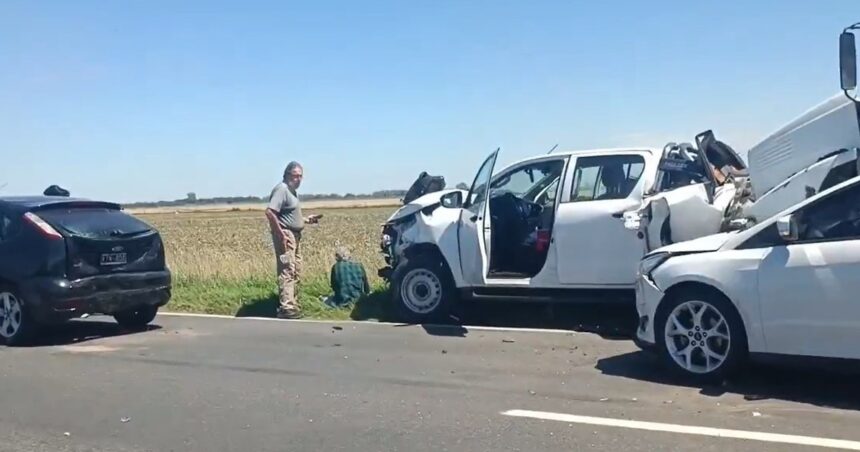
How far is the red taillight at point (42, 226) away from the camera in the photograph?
1077 centimetres

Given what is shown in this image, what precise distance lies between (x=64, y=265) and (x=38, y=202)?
103cm

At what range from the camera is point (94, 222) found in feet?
37.1

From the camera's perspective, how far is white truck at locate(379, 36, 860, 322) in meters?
9.08

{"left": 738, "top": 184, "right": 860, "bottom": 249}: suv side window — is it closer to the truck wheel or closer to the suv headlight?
the suv headlight

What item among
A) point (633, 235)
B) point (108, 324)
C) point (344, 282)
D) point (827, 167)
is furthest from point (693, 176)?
point (108, 324)

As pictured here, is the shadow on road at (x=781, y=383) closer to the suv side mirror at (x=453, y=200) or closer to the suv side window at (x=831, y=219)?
the suv side window at (x=831, y=219)

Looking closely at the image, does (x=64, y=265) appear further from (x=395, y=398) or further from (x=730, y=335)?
(x=730, y=335)

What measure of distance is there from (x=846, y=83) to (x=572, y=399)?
3.61m

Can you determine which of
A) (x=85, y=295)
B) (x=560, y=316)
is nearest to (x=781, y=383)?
(x=560, y=316)

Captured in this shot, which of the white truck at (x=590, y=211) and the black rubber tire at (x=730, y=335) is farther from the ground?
the white truck at (x=590, y=211)

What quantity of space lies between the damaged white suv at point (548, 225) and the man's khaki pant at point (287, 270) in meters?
1.30

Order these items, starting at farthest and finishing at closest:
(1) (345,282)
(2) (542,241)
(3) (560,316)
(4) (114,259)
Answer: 1. (1) (345,282)
2. (3) (560,316)
3. (4) (114,259)
4. (2) (542,241)

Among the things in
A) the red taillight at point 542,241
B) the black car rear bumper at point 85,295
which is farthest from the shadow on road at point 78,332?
the red taillight at point 542,241

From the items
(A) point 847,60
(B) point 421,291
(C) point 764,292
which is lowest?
(B) point 421,291
